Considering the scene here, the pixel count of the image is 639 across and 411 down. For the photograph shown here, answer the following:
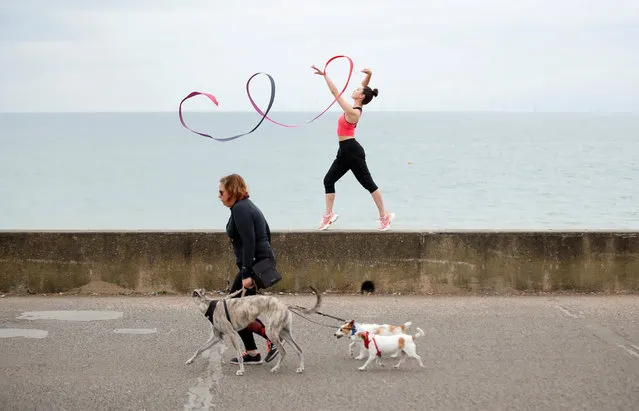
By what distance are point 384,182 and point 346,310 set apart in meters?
56.5

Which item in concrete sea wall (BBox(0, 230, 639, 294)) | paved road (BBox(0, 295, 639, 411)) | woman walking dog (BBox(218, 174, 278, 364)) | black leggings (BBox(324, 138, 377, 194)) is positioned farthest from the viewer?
black leggings (BBox(324, 138, 377, 194))

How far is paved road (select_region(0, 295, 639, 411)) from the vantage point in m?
7.64

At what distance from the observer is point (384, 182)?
67.2 metres

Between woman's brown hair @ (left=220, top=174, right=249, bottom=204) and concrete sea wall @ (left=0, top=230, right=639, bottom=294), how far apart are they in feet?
10.3

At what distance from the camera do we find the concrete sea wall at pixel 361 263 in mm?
11898

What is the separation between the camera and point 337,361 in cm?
884

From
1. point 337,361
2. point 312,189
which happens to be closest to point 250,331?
point 337,361

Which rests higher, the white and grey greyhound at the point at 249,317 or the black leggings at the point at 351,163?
the black leggings at the point at 351,163

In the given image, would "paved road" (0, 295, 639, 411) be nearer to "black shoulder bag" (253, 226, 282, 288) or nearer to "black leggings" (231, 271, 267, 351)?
"black leggings" (231, 271, 267, 351)

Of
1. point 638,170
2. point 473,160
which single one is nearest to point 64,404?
point 638,170

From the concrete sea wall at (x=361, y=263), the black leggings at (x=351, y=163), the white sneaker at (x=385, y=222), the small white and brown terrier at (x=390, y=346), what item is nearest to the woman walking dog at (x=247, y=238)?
the small white and brown terrier at (x=390, y=346)

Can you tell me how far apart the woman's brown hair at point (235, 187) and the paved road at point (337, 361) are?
4.83ft

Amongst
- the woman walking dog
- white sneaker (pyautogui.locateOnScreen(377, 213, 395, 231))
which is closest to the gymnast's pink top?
white sneaker (pyautogui.locateOnScreen(377, 213, 395, 231))

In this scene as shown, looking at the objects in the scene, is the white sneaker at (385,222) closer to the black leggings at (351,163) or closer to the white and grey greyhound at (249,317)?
the black leggings at (351,163)
